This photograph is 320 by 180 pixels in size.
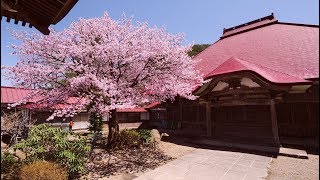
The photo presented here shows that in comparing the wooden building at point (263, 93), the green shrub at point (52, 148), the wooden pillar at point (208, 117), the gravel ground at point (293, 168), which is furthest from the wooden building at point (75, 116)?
the gravel ground at point (293, 168)

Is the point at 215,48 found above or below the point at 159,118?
above

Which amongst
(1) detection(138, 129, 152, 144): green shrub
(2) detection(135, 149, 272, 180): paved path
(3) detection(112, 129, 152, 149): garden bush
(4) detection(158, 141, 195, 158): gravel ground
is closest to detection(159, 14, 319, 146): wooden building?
(4) detection(158, 141, 195, 158): gravel ground

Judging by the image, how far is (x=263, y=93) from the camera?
13.6m

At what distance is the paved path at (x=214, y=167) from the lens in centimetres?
880

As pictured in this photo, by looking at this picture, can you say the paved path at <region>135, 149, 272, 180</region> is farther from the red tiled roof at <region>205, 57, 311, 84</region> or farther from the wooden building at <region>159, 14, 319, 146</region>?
the red tiled roof at <region>205, 57, 311, 84</region>

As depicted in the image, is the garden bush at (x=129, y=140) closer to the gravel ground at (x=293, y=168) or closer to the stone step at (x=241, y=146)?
the stone step at (x=241, y=146)

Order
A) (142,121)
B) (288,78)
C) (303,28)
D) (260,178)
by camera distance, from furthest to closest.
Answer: (142,121) → (303,28) → (288,78) → (260,178)

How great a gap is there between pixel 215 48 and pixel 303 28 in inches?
288

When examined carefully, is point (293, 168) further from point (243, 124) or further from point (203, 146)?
point (243, 124)

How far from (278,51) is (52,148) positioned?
48.6 ft

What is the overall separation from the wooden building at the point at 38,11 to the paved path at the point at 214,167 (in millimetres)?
6262

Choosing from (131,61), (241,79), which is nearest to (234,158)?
(241,79)

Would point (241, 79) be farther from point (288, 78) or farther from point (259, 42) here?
point (259, 42)

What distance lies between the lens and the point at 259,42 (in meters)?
18.8
